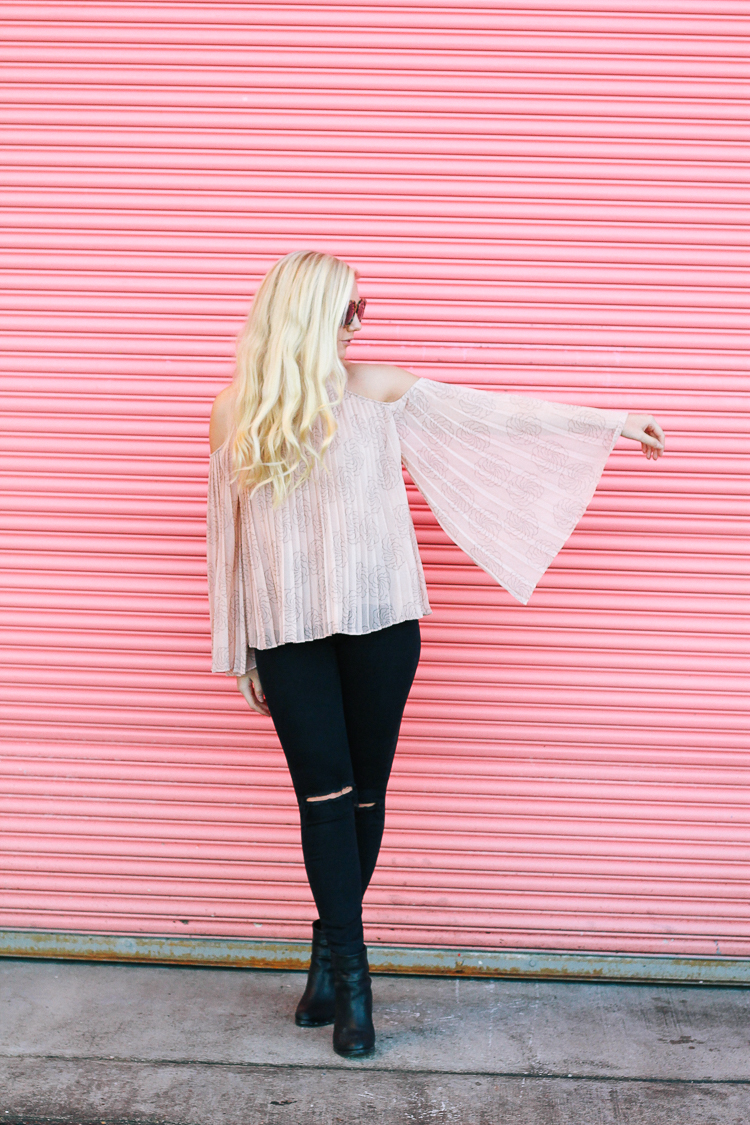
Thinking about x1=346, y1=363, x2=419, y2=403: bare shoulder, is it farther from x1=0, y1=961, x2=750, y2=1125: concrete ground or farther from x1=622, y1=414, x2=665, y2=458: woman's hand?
x1=0, y1=961, x2=750, y2=1125: concrete ground

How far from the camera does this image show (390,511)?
97.1 inches

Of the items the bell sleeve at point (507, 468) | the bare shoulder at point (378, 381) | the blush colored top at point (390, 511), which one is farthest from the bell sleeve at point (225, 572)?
the bell sleeve at point (507, 468)

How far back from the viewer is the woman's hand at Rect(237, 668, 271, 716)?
2.68 meters

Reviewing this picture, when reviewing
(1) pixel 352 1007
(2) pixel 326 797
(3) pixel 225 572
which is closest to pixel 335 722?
(2) pixel 326 797

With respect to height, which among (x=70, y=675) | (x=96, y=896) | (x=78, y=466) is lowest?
(x=96, y=896)

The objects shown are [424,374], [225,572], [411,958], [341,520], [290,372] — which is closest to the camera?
[290,372]

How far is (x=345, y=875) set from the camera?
250 cm

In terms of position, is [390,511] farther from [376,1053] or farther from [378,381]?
[376,1053]

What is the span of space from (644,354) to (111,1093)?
8.43 feet

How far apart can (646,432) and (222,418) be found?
115 cm

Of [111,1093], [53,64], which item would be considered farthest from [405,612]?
[53,64]

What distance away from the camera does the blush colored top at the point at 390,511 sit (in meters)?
2.41

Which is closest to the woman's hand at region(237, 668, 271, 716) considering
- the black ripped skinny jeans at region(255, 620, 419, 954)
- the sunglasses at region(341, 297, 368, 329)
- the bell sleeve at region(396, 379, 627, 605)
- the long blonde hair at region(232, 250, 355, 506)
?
the black ripped skinny jeans at region(255, 620, 419, 954)

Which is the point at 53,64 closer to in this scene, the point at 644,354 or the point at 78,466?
the point at 78,466
